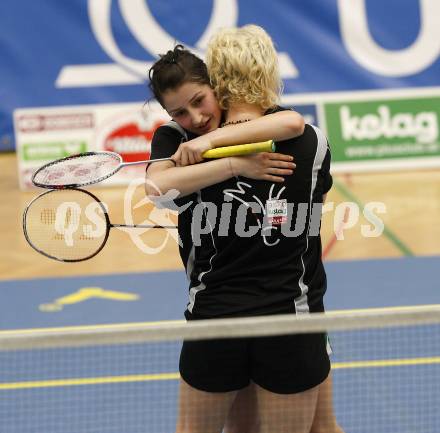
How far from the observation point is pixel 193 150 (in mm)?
2857

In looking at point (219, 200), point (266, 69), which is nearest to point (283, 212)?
point (219, 200)

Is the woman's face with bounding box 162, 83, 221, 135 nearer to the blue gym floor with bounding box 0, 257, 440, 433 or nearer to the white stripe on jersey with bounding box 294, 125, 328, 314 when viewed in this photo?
the white stripe on jersey with bounding box 294, 125, 328, 314

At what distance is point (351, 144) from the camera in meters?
10.6

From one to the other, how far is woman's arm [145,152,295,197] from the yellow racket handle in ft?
0.06

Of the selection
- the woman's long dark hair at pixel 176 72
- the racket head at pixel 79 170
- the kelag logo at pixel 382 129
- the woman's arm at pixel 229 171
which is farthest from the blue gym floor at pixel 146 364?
the kelag logo at pixel 382 129

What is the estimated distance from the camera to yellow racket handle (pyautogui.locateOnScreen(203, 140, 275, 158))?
2803mm

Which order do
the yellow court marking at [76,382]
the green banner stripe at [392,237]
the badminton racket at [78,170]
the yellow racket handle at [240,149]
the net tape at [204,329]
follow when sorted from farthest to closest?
the green banner stripe at [392,237] < the yellow court marking at [76,382] < the badminton racket at [78,170] < the yellow racket handle at [240,149] < the net tape at [204,329]

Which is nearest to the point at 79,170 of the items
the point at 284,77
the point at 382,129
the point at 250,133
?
the point at 250,133

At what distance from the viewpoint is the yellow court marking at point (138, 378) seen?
521 centimetres

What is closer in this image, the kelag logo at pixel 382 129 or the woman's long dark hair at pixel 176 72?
the woman's long dark hair at pixel 176 72

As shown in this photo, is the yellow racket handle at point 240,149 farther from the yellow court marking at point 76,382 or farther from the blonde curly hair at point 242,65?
the yellow court marking at point 76,382

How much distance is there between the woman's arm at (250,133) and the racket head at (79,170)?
2.10ft

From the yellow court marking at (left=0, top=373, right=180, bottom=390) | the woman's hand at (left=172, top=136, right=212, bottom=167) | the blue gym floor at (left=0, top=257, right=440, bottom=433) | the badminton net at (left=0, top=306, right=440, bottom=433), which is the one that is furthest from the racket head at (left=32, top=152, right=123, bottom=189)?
the yellow court marking at (left=0, top=373, right=180, bottom=390)

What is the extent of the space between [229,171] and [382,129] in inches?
318
